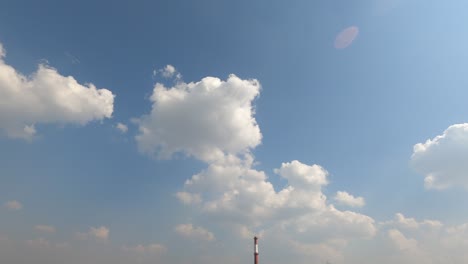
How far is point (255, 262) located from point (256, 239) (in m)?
7.37

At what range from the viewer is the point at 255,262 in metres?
110

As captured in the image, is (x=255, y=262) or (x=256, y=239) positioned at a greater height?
(x=256, y=239)

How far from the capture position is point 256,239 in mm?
115062
